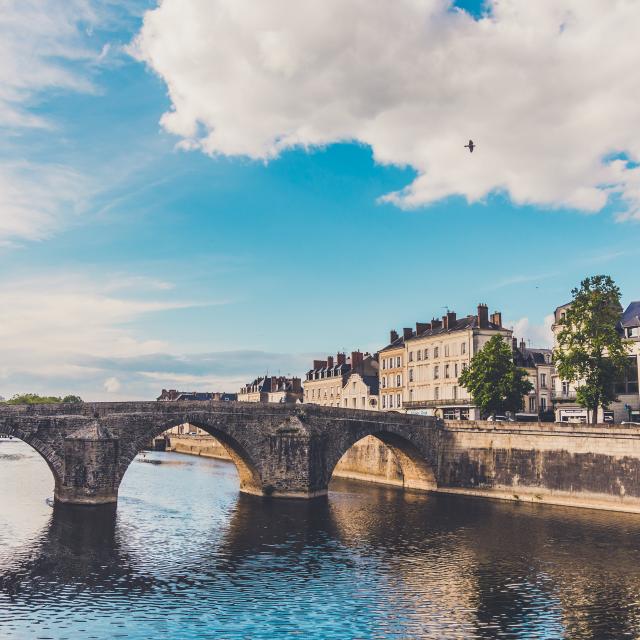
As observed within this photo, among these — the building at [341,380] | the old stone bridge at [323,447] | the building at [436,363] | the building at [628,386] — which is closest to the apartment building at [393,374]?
the building at [436,363]

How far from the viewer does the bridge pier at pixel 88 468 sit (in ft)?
132

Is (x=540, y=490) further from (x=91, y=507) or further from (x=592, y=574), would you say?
(x=91, y=507)

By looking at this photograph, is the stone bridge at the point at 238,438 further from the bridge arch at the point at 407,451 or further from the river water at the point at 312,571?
the river water at the point at 312,571

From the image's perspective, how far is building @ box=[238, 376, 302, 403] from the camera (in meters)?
116

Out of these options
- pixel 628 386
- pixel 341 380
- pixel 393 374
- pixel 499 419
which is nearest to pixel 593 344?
pixel 628 386

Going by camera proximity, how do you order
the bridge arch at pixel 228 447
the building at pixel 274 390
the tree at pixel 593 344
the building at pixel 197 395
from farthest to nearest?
the building at pixel 197 395 < the building at pixel 274 390 < the tree at pixel 593 344 < the bridge arch at pixel 228 447

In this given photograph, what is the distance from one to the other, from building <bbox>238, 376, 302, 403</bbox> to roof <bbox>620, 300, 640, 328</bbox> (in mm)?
64552

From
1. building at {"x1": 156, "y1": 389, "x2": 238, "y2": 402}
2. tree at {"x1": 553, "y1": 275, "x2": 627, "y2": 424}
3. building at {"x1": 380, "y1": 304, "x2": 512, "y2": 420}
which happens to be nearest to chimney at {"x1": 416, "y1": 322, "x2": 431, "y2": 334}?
building at {"x1": 380, "y1": 304, "x2": 512, "y2": 420}

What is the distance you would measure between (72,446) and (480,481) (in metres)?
31.2

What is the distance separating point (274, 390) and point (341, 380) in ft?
97.1

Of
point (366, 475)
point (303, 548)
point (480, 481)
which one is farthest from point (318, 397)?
point (303, 548)

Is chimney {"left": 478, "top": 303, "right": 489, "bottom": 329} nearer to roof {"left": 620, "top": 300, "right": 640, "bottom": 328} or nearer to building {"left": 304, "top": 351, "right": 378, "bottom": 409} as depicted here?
roof {"left": 620, "top": 300, "right": 640, "bottom": 328}

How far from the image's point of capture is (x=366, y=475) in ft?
212

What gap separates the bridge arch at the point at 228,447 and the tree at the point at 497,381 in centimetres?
2117
